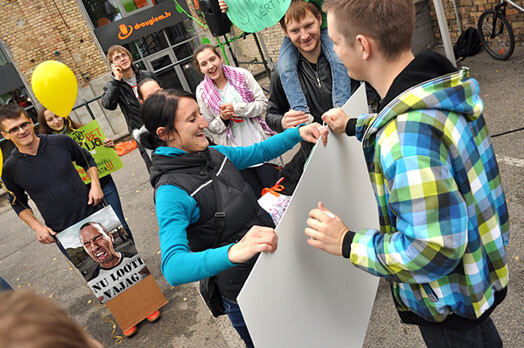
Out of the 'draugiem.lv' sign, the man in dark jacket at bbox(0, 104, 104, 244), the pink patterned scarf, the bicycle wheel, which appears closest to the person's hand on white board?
the pink patterned scarf

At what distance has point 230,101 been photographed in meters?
3.55

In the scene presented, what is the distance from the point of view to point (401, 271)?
123 cm

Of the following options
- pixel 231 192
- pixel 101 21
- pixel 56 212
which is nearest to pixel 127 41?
pixel 101 21

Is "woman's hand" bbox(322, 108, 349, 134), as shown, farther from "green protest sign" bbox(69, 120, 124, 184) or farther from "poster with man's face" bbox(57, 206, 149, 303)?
"green protest sign" bbox(69, 120, 124, 184)

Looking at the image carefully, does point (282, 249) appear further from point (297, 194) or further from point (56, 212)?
point (56, 212)

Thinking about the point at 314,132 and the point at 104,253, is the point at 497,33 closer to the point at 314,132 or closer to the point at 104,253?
the point at 314,132

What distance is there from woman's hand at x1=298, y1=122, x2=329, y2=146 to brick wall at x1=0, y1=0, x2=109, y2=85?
36.0 ft

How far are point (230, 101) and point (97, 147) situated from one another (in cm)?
157

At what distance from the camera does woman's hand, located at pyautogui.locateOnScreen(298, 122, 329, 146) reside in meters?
1.84

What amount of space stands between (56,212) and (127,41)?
10118 millimetres

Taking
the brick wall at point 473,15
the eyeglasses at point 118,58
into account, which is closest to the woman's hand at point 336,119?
the eyeglasses at point 118,58

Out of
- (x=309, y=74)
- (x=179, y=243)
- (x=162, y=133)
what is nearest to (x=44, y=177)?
(x=162, y=133)

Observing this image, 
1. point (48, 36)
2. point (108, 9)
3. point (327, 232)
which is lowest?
point (327, 232)

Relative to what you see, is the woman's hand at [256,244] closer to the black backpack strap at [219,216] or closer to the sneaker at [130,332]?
the black backpack strap at [219,216]
